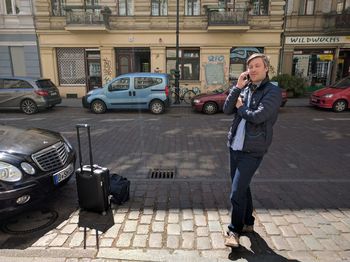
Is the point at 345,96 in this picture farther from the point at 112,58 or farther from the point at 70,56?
the point at 70,56

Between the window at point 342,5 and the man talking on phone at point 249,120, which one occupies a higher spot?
the window at point 342,5

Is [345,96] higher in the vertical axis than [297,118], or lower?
higher

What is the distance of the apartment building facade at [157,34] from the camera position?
1525 centimetres

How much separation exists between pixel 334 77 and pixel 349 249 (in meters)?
16.3

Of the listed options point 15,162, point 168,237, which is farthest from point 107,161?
point 168,237

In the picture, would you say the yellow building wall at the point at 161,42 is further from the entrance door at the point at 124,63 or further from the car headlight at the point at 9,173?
the car headlight at the point at 9,173

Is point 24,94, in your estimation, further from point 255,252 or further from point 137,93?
point 255,252

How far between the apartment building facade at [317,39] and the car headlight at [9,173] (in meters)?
16.1

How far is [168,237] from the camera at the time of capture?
2.97 m

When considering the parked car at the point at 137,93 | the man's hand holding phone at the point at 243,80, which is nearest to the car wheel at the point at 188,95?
the parked car at the point at 137,93

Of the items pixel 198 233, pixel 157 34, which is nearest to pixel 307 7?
pixel 157 34

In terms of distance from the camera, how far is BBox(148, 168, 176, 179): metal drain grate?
4688 millimetres

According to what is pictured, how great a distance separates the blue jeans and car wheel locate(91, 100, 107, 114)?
9.68 metres

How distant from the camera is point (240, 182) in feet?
8.69
